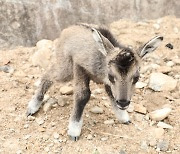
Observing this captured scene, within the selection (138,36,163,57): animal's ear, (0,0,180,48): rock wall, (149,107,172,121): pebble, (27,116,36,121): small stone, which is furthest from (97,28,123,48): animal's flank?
(0,0,180,48): rock wall

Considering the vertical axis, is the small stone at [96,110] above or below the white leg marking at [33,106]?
below

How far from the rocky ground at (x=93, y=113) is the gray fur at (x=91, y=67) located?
235 mm

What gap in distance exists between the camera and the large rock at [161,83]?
8.83 metres

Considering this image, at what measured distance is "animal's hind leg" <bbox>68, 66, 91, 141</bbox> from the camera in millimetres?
7582

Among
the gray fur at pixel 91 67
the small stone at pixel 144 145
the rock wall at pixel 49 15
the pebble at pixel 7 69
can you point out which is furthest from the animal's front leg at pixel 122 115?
the rock wall at pixel 49 15

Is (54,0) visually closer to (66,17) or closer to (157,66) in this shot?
(66,17)

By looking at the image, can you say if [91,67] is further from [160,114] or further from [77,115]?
[160,114]

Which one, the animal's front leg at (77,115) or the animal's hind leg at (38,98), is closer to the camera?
the animal's front leg at (77,115)

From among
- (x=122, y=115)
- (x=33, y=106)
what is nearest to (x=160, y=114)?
(x=122, y=115)

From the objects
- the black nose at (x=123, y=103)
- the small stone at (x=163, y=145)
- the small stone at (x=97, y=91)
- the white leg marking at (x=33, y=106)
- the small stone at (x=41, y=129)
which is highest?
the black nose at (x=123, y=103)

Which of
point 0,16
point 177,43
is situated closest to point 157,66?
point 177,43

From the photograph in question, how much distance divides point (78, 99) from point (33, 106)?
1045mm

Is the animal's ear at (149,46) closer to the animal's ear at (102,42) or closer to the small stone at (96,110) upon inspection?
the animal's ear at (102,42)

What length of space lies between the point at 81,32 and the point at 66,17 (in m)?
2.16
